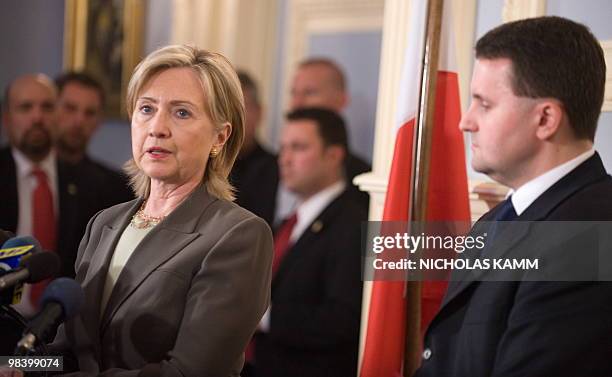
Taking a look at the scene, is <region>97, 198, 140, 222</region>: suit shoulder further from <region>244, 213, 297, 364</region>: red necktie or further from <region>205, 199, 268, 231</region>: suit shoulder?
<region>244, 213, 297, 364</region>: red necktie

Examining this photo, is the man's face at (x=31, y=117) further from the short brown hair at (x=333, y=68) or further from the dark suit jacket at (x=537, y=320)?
the short brown hair at (x=333, y=68)

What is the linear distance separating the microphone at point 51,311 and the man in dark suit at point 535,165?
3.12 feet

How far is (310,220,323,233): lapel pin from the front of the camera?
363 cm

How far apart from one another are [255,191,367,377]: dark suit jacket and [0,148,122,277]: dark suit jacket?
1.29 m

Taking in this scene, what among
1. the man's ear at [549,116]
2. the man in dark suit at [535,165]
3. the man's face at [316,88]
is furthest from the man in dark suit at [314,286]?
the man's face at [316,88]

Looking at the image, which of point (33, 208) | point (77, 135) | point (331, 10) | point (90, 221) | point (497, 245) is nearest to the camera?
point (90, 221)

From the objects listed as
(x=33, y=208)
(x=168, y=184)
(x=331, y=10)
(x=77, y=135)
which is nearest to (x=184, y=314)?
(x=168, y=184)

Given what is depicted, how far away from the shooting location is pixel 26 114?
2.79m

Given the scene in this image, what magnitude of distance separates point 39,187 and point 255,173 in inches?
89.4

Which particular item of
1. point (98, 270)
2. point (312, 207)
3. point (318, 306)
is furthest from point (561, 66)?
point (312, 207)

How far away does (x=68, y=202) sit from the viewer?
2.24m

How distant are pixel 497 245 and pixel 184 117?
839mm

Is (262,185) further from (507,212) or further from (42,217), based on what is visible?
(507,212)

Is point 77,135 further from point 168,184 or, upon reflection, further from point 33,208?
point 168,184
